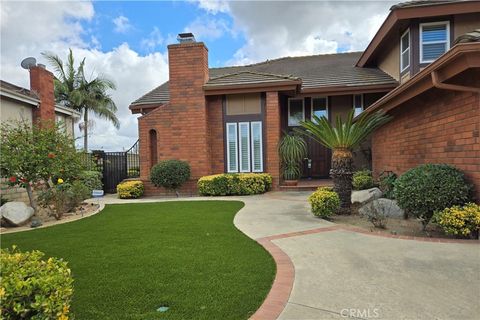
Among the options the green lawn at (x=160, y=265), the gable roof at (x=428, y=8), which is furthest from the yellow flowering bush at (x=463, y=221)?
the gable roof at (x=428, y=8)

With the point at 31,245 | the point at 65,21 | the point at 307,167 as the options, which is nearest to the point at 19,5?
the point at 65,21

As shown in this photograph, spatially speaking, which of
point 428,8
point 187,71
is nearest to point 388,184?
point 428,8

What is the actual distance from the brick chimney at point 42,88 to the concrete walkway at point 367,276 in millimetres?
10479

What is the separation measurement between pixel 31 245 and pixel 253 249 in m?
3.75

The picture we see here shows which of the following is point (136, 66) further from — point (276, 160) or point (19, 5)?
point (19, 5)

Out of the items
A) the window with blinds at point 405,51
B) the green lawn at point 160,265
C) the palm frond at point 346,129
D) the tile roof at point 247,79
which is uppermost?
the window with blinds at point 405,51

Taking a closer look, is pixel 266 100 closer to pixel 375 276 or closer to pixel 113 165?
pixel 113 165

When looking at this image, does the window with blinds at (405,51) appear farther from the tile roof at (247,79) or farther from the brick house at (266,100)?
the tile roof at (247,79)

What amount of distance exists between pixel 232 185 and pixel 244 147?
2.01 m

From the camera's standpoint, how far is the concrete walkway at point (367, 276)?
8.97ft

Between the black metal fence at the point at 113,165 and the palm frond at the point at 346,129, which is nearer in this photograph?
the palm frond at the point at 346,129

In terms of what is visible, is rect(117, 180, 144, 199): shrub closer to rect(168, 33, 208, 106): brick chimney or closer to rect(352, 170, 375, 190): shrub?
rect(168, 33, 208, 106): brick chimney

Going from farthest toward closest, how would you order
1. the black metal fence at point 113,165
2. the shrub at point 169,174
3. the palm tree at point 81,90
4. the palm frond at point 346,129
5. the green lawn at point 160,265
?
the palm tree at point 81,90 → the black metal fence at point 113,165 → the shrub at point 169,174 → the palm frond at point 346,129 → the green lawn at point 160,265

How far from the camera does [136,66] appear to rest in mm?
14805
